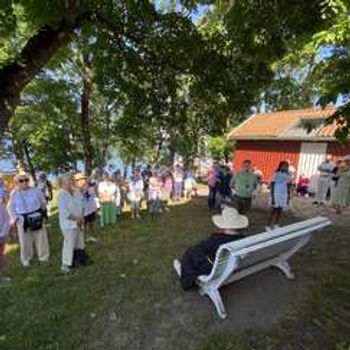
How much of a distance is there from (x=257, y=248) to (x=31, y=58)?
158 inches

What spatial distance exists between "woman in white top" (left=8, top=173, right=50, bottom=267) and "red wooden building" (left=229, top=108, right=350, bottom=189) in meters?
15.1

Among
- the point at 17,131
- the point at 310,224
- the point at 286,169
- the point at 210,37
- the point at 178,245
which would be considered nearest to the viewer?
the point at 310,224

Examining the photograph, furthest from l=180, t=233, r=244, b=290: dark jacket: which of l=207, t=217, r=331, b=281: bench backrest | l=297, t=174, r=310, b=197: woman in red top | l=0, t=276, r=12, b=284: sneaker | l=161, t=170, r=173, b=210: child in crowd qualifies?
l=297, t=174, r=310, b=197: woman in red top

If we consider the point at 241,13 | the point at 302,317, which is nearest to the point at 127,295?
the point at 302,317

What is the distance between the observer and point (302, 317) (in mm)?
5328

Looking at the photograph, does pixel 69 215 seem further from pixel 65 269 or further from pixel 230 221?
pixel 230 221

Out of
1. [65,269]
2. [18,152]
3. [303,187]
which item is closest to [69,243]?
[65,269]

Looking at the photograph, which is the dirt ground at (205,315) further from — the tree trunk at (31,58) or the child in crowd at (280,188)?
the child in crowd at (280,188)

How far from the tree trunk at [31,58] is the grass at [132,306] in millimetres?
2530

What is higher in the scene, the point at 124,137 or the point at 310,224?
the point at 124,137

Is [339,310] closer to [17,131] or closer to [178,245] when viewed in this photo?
[178,245]

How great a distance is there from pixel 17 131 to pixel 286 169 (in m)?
20.5

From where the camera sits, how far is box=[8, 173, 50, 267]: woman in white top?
8117 millimetres

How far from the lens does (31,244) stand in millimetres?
8758
